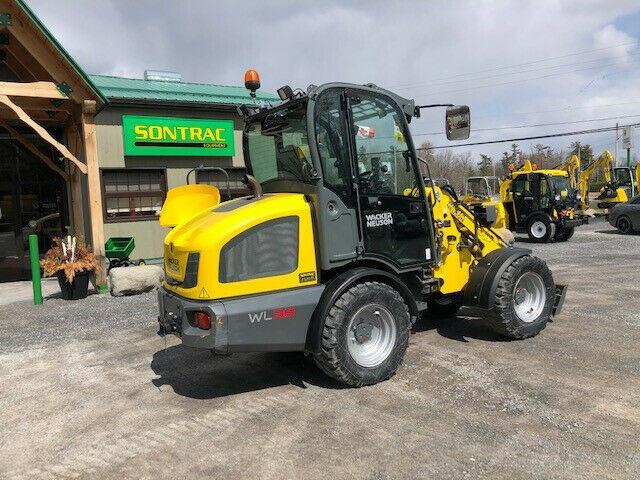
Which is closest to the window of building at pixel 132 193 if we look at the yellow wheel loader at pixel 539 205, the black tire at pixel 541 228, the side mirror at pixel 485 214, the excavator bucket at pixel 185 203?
the excavator bucket at pixel 185 203

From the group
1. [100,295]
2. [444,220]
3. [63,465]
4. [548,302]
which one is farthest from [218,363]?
[100,295]

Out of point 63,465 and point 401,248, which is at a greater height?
point 401,248

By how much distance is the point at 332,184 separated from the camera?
14.1 feet

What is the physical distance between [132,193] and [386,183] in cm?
986

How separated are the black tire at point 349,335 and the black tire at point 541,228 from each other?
12771 millimetres

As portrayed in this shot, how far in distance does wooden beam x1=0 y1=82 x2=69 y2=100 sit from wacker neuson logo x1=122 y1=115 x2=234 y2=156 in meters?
3.45

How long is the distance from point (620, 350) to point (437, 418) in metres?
2.53

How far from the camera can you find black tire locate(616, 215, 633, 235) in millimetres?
16766

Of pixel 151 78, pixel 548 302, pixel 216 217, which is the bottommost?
pixel 548 302

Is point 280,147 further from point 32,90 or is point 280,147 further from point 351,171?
point 32,90

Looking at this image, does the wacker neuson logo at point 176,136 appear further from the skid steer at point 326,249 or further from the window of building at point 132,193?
the skid steer at point 326,249

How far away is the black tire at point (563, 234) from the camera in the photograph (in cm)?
1579

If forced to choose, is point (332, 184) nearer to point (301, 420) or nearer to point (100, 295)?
point (301, 420)

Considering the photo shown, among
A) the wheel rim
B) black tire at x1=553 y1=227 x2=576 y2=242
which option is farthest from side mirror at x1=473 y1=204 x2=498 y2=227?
the wheel rim
